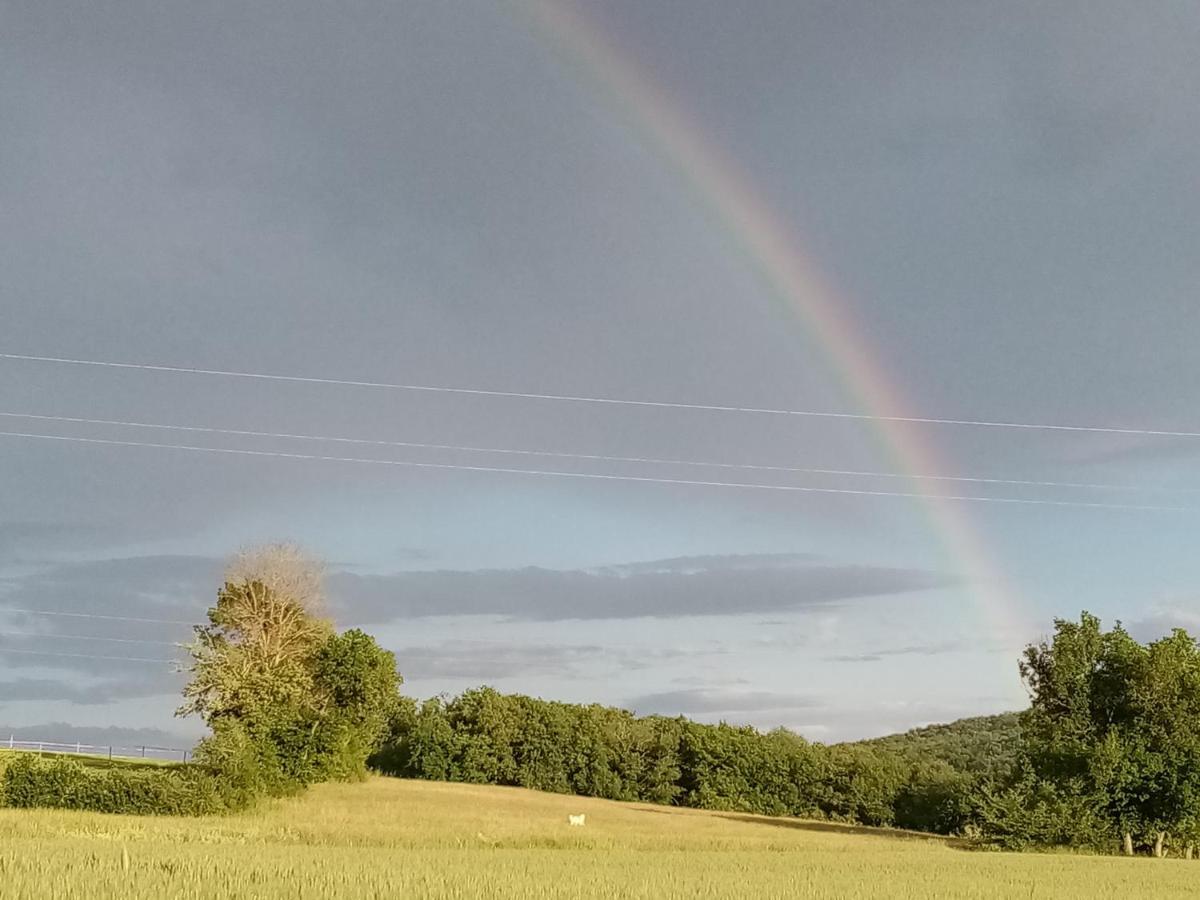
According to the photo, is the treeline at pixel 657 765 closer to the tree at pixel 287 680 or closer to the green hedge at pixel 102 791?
the tree at pixel 287 680

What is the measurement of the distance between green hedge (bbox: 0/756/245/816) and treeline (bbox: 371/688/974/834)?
40.6m

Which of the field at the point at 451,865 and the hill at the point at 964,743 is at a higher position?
the hill at the point at 964,743

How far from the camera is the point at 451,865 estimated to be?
20.3 m

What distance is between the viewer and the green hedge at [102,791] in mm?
44969

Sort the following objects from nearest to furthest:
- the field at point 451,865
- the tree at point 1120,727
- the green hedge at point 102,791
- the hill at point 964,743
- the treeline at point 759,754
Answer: the field at point 451,865 < the green hedge at point 102,791 < the tree at point 1120,727 < the treeline at point 759,754 < the hill at point 964,743

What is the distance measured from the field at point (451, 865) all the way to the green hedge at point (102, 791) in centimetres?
237

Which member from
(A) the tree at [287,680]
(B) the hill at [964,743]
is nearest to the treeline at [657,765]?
(B) the hill at [964,743]

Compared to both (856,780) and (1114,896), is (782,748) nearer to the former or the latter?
(856,780)

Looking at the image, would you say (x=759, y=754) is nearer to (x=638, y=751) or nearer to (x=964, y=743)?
(x=638, y=751)

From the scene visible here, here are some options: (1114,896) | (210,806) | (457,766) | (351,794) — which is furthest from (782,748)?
(1114,896)

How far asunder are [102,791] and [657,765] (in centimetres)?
5183

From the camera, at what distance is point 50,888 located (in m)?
12.4

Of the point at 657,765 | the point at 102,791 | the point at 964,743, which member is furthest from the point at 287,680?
the point at 964,743

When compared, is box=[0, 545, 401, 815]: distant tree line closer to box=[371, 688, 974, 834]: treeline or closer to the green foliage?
the green foliage
